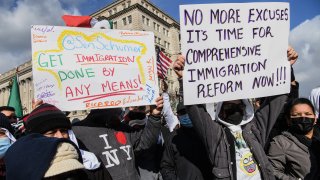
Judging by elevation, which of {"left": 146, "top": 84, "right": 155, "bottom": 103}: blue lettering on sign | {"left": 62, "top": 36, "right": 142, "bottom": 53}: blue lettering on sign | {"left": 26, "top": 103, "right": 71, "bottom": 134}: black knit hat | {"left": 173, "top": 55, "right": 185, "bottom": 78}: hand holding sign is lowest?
{"left": 26, "top": 103, "right": 71, "bottom": 134}: black knit hat

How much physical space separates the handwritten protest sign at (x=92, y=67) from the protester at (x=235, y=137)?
2.17 feet

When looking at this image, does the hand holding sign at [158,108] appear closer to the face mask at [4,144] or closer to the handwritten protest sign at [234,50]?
the handwritten protest sign at [234,50]

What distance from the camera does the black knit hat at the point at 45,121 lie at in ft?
8.05

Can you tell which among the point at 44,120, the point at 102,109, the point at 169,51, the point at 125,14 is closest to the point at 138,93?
the point at 102,109

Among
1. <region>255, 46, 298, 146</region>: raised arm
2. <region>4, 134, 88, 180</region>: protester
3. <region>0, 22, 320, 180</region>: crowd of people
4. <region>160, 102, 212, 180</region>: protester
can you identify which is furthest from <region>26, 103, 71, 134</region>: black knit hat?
<region>255, 46, 298, 146</region>: raised arm

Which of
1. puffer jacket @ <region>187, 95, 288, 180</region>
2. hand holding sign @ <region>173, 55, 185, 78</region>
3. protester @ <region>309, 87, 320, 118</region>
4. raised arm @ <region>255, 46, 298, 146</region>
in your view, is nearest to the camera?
puffer jacket @ <region>187, 95, 288, 180</region>

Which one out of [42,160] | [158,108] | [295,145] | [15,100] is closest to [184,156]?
[158,108]

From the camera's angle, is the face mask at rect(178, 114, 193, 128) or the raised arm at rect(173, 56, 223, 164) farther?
the face mask at rect(178, 114, 193, 128)

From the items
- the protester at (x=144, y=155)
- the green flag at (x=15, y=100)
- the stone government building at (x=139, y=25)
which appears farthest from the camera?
the stone government building at (x=139, y=25)

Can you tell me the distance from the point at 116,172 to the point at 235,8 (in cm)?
184

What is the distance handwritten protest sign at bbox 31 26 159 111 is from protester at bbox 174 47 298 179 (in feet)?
2.17

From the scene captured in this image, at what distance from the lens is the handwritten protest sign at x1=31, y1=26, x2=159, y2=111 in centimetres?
318

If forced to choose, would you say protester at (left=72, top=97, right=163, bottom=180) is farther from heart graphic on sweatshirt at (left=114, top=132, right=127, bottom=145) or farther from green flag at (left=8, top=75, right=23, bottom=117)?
green flag at (left=8, top=75, right=23, bottom=117)

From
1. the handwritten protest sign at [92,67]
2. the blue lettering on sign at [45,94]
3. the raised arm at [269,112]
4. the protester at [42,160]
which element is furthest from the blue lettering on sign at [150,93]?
the protester at [42,160]
